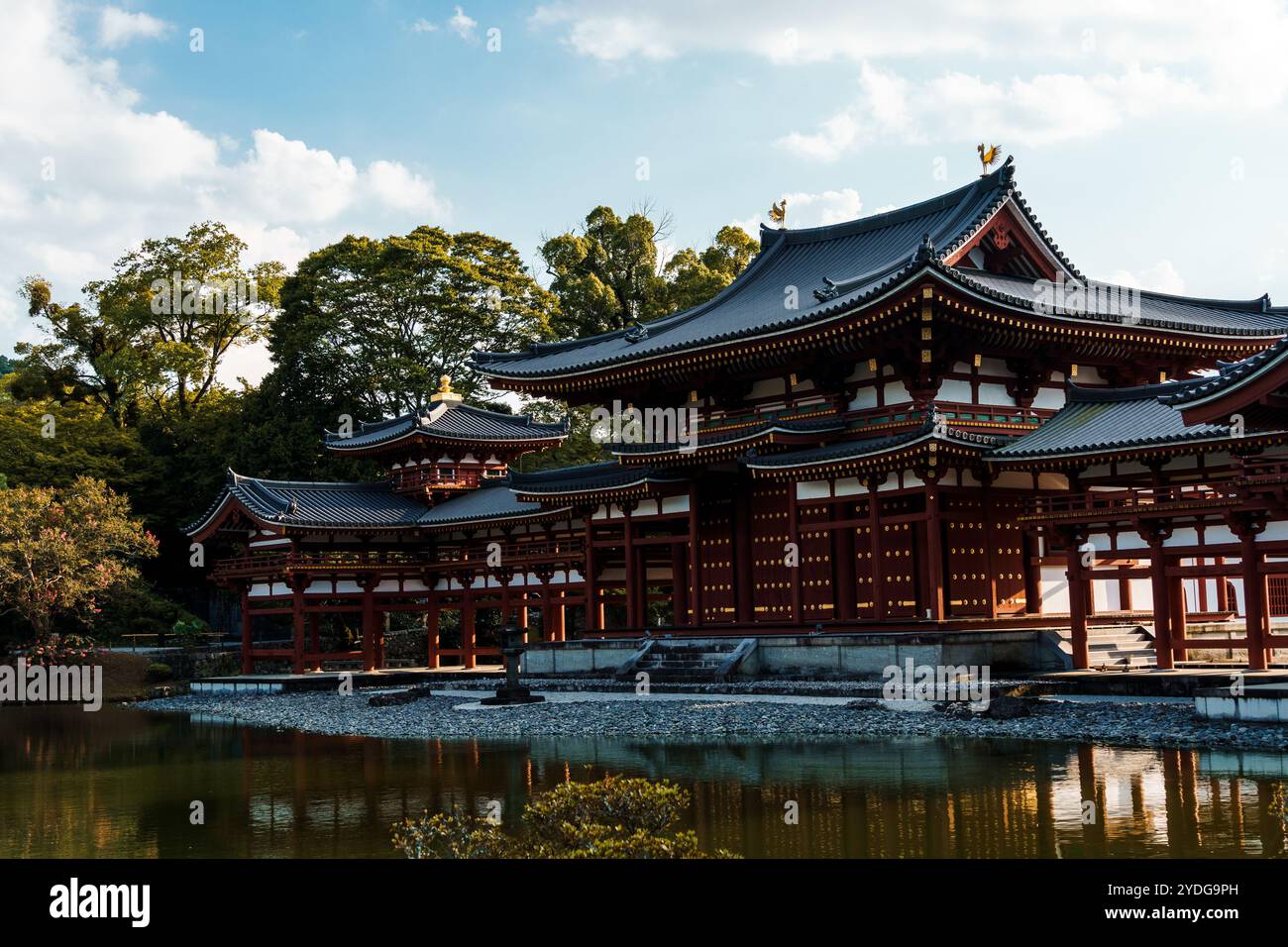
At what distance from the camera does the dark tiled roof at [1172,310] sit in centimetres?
3306

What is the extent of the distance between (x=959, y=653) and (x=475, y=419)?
27.0 m

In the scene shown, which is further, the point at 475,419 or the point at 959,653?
the point at 475,419

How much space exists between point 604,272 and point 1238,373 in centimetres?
4653

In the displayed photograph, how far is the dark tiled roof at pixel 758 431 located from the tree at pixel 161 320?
37.0 m

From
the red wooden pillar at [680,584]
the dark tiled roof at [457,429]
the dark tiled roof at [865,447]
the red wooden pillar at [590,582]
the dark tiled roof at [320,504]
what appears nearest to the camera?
the dark tiled roof at [865,447]

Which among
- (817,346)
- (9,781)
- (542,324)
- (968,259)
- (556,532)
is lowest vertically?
(9,781)

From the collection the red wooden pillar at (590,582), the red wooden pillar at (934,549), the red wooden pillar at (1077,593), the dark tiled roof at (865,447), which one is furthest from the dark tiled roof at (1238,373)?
the red wooden pillar at (590,582)

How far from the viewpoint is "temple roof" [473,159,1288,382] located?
33.0 metres

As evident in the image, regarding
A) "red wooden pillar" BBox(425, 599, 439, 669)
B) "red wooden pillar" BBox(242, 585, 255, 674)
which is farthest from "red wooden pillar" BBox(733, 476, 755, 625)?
"red wooden pillar" BBox(242, 585, 255, 674)

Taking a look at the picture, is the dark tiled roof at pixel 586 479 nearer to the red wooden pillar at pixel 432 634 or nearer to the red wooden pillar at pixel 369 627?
the red wooden pillar at pixel 432 634

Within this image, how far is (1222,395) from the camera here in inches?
877
